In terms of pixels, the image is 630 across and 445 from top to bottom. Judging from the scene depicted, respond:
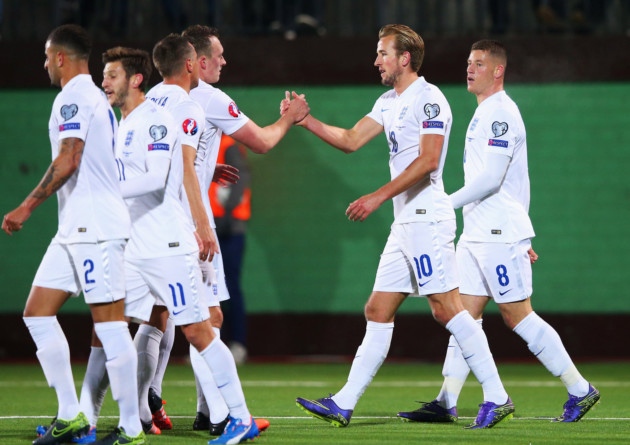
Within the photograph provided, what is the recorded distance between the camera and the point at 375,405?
925cm

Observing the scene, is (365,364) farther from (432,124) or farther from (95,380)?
(95,380)

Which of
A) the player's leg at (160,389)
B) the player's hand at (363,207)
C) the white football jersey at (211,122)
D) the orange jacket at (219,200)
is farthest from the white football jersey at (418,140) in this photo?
the orange jacket at (219,200)

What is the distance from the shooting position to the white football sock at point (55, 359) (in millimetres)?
6609

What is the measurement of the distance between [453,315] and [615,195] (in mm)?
6066

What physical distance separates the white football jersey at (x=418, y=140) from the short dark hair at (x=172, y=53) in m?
1.50

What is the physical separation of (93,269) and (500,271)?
2911 mm

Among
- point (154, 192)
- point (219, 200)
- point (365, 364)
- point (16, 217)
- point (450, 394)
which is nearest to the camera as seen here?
point (16, 217)

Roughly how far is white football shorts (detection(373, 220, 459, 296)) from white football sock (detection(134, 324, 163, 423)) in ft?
4.89

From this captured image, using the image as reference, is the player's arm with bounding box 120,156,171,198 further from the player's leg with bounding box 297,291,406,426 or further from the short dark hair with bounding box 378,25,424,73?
the short dark hair with bounding box 378,25,424,73

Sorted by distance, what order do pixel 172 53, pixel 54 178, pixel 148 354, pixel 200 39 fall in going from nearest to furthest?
1. pixel 54 178
2. pixel 172 53
3. pixel 148 354
4. pixel 200 39

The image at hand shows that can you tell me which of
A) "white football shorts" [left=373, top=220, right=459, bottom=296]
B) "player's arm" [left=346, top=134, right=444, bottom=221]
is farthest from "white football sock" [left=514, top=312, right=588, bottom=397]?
"player's arm" [left=346, top=134, right=444, bottom=221]

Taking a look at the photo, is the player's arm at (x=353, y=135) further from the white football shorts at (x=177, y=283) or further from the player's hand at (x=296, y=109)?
the white football shorts at (x=177, y=283)

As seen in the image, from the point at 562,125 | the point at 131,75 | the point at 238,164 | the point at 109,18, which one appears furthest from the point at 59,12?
the point at 131,75

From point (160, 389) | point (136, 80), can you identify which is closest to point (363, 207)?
point (136, 80)
